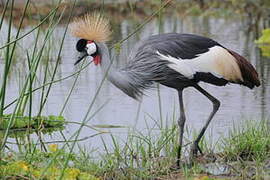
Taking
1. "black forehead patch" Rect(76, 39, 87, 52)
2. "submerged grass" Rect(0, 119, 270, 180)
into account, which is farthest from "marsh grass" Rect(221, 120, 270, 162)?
"black forehead patch" Rect(76, 39, 87, 52)

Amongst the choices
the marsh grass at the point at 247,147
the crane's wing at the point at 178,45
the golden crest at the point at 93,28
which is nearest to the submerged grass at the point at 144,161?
the marsh grass at the point at 247,147

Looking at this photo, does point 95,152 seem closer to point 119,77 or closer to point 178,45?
point 119,77

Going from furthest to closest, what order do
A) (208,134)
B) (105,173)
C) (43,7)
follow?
(43,7)
(208,134)
(105,173)

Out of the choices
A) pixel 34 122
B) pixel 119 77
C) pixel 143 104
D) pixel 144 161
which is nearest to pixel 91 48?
pixel 119 77

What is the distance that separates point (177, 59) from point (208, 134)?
97 cm

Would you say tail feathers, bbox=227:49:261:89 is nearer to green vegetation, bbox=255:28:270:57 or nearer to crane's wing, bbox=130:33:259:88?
crane's wing, bbox=130:33:259:88

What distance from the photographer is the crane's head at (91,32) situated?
5609 mm

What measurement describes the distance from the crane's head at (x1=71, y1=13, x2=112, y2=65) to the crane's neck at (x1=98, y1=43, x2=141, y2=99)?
0.15ft

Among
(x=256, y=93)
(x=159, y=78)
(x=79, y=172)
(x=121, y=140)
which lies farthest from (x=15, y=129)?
(x=256, y=93)

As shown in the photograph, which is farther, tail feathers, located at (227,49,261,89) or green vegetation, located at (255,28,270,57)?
green vegetation, located at (255,28,270,57)

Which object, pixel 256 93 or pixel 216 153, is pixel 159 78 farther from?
pixel 256 93

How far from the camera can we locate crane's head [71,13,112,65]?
561 cm

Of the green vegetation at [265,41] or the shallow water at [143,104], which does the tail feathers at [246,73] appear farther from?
the green vegetation at [265,41]

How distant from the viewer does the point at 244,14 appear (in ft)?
52.4
